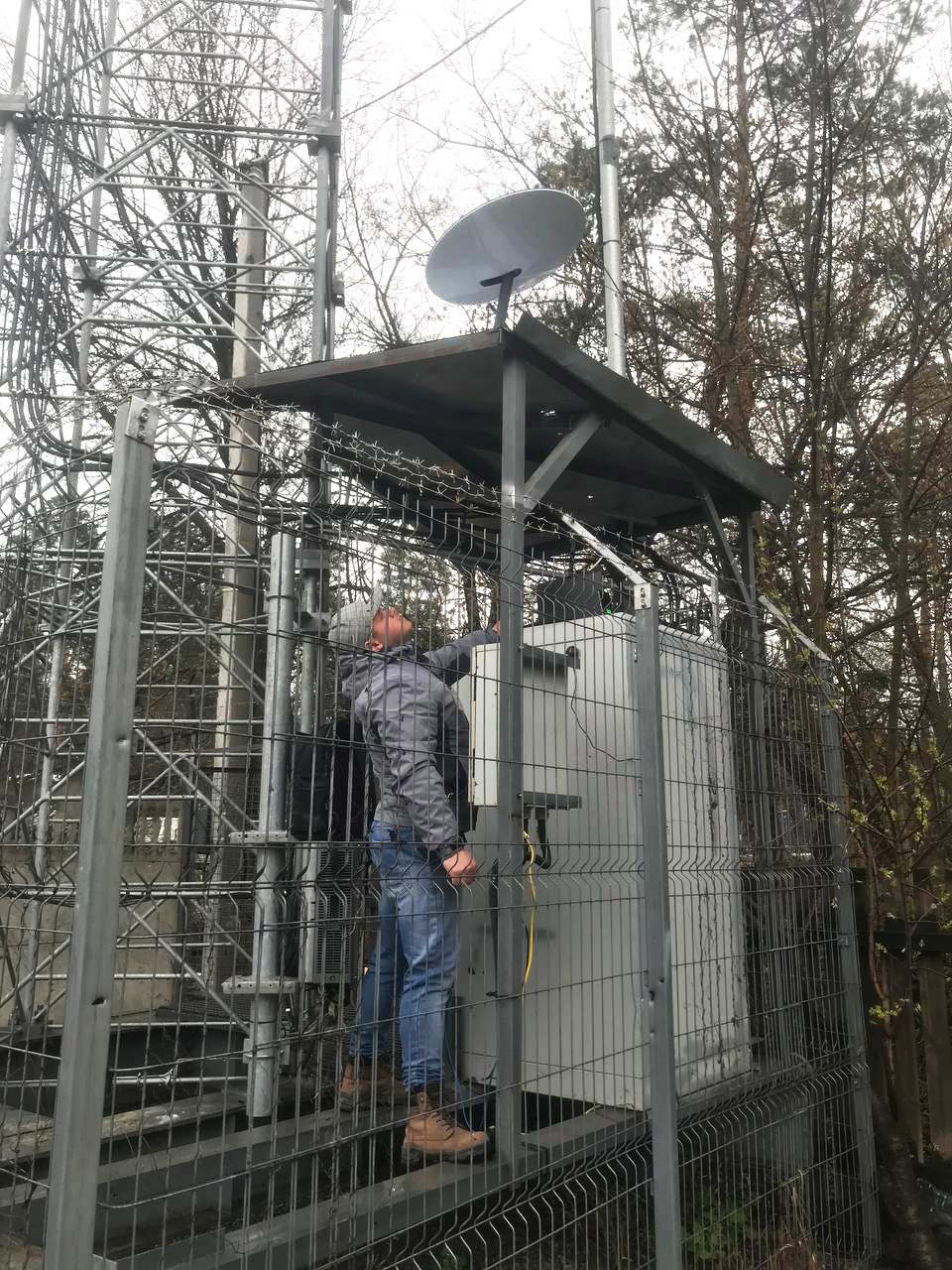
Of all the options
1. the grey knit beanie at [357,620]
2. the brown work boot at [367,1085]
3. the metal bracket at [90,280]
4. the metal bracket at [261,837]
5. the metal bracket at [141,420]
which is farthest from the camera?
the metal bracket at [90,280]

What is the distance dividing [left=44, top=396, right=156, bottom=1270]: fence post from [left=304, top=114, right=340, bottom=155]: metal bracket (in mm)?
4918

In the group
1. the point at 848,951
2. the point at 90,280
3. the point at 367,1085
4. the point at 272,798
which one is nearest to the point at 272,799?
the point at 272,798

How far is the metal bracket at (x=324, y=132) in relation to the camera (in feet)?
21.8

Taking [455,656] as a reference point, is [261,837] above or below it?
below

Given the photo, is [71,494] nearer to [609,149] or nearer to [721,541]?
[721,541]

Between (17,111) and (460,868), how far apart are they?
5.73 m

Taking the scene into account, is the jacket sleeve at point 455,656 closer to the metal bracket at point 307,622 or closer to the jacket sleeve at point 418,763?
the jacket sleeve at point 418,763

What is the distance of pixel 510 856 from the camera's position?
11.7ft

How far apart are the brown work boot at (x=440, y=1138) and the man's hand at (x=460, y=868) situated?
664mm

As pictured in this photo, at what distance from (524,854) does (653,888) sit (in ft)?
1.57

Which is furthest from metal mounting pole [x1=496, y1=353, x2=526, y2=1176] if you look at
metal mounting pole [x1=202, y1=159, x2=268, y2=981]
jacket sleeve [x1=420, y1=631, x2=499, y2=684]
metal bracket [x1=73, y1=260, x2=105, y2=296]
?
metal bracket [x1=73, y1=260, x2=105, y2=296]

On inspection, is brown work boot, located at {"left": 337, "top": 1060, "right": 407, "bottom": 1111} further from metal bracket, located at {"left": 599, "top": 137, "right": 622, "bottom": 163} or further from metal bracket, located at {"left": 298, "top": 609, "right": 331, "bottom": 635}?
metal bracket, located at {"left": 599, "top": 137, "right": 622, "bottom": 163}

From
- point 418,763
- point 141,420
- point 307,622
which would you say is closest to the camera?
point 141,420

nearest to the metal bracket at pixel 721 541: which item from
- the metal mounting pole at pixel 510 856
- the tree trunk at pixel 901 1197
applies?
the metal mounting pole at pixel 510 856
